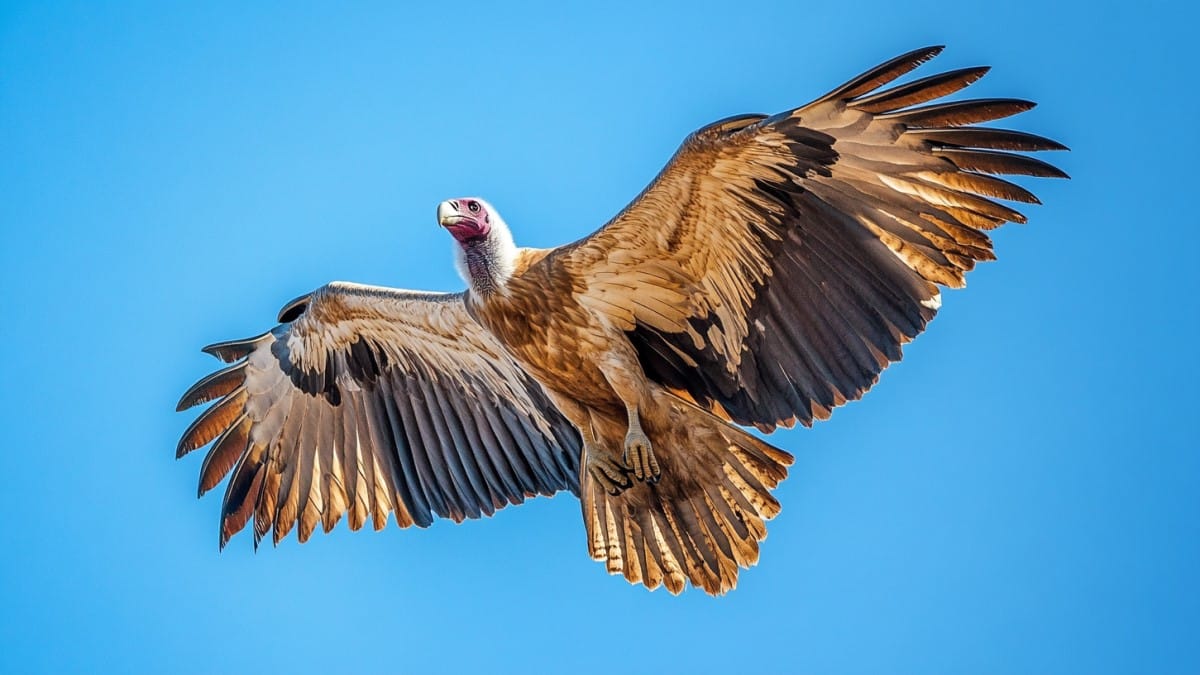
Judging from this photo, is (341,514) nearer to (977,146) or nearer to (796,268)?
(796,268)

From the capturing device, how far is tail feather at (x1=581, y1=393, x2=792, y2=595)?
9.42m

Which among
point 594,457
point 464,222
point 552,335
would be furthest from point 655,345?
point 464,222

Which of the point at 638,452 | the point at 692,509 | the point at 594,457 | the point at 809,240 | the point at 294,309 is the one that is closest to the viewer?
the point at 809,240

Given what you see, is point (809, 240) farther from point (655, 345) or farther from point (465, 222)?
point (465, 222)

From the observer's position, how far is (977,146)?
28.2 feet

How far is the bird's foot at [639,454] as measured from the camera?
931 cm

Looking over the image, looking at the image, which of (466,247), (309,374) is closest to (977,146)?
(466,247)

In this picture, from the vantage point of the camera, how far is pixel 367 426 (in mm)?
10969

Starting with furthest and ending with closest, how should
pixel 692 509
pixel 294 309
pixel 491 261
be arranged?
1. pixel 294 309
2. pixel 692 509
3. pixel 491 261

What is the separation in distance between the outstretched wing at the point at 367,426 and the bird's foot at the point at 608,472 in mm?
684

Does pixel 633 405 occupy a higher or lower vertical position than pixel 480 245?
lower

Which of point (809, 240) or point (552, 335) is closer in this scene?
point (809, 240)

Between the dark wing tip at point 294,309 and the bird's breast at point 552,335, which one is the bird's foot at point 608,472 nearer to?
the bird's breast at point 552,335

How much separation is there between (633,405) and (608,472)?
0.50 metres
